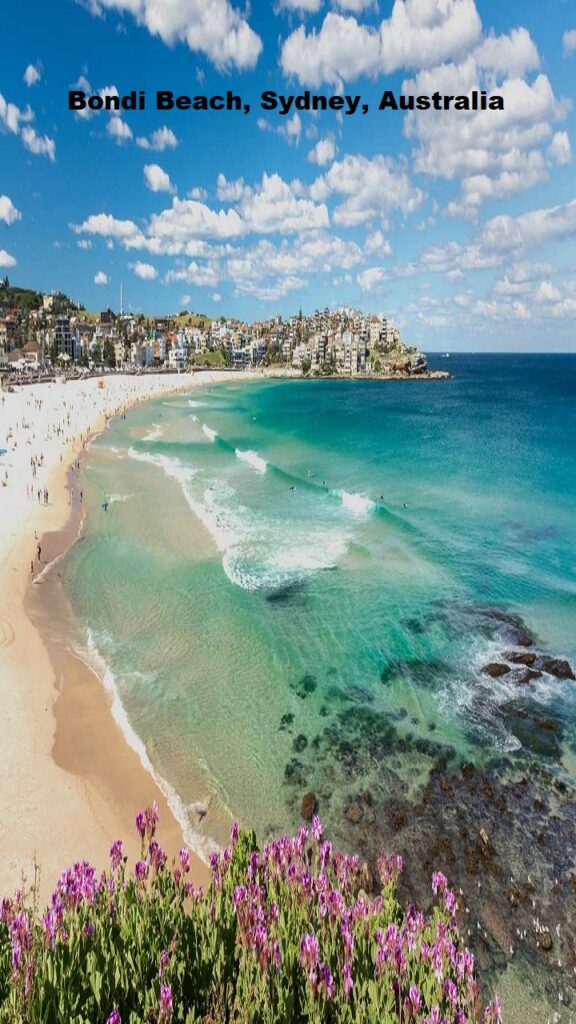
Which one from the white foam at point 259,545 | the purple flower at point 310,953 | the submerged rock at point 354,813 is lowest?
the submerged rock at point 354,813

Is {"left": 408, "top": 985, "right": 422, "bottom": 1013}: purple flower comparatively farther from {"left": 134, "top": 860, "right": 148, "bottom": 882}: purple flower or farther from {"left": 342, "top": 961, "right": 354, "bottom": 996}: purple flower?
{"left": 134, "top": 860, "right": 148, "bottom": 882}: purple flower

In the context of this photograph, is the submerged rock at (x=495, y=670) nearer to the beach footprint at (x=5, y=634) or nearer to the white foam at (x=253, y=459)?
the beach footprint at (x=5, y=634)

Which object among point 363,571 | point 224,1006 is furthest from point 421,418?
point 224,1006

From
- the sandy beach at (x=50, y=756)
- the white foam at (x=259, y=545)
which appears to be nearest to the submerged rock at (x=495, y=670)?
the white foam at (x=259, y=545)

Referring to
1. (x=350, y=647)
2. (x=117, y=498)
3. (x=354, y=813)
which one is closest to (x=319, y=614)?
(x=350, y=647)

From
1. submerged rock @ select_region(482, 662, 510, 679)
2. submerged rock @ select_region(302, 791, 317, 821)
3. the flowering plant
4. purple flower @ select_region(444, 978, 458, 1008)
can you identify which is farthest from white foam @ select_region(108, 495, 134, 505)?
purple flower @ select_region(444, 978, 458, 1008)

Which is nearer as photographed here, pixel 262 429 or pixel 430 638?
pixel 430 638

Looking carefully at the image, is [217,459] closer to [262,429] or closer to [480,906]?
[262,429]
